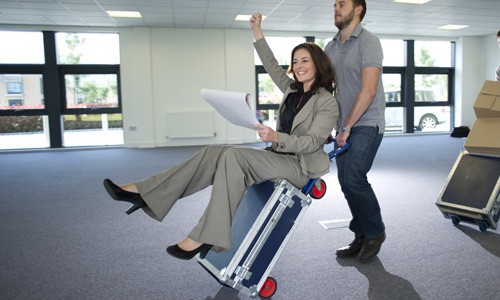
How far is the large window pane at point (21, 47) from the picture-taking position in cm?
856

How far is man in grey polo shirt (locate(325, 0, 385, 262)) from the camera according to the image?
83.8 inches

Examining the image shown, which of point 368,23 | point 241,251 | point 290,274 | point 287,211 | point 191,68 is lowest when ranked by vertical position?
point 290,274

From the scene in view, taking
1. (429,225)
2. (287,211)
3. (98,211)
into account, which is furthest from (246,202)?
(98,211)

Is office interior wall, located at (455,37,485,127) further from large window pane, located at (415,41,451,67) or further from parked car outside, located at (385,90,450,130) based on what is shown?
parked car outside, located at (385,90,450,130)

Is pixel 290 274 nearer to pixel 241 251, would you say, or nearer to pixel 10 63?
pixel 241 251

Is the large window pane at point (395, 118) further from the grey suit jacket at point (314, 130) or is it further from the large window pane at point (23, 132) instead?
the grey suit jacket at point (314, 130)

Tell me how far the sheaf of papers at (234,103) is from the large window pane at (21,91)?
8.39m

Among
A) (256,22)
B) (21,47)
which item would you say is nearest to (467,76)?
(256,22)

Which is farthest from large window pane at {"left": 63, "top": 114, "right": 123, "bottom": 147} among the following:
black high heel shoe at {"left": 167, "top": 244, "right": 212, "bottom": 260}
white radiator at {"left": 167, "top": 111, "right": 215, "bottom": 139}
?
black high heel shoe at {"left": 167, "top": 244, "right": 212, "bottom": 260}

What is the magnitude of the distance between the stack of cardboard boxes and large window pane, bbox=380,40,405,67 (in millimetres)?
8442

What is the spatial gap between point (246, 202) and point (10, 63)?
28.4 feet

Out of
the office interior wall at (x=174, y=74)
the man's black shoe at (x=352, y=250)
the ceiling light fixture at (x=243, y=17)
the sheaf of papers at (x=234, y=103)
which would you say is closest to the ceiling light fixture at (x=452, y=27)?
the office interior wall at (x=174, y=74)

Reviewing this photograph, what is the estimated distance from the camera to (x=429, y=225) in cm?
296

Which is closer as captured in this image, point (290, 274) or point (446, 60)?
point (290, 274)
